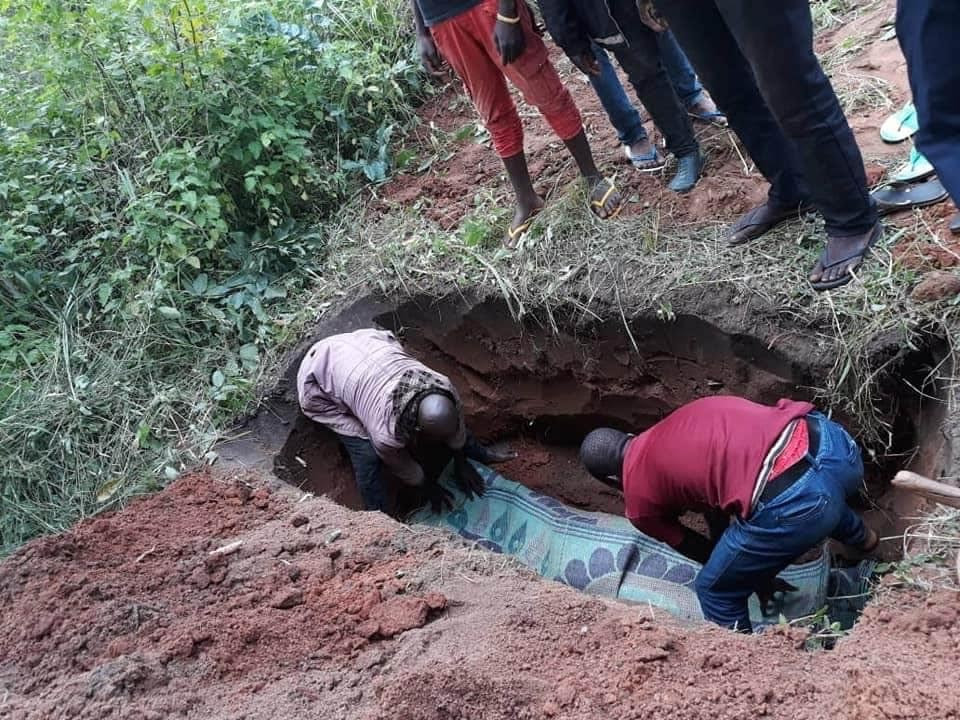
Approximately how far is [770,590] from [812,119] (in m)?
1.71

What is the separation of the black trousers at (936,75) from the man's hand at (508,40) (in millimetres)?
1579

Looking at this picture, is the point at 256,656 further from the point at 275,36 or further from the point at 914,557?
the point at 275,36

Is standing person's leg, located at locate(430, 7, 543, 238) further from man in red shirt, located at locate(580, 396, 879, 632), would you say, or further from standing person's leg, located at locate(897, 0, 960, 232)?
standing person's leg, located at locate(897, 0, 960, 232)

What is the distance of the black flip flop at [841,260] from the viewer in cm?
313

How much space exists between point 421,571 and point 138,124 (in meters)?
3.28

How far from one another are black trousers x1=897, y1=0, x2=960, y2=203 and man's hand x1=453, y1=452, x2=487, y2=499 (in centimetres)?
254

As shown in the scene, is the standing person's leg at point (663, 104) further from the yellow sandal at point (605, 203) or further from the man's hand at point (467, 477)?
the man's hand at point (467, 477)

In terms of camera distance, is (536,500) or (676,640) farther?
(536,500)

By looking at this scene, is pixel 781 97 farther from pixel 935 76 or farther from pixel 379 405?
pixel 379 405

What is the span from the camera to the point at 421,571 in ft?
9.78

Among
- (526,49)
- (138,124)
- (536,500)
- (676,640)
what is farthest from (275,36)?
(676,640)

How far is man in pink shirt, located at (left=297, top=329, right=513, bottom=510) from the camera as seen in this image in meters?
3.44

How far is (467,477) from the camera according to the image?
4.18 metres

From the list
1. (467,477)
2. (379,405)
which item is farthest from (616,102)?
(467,477)
